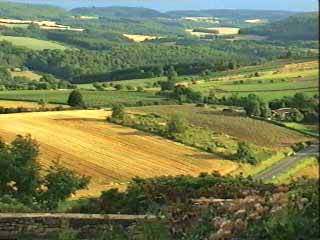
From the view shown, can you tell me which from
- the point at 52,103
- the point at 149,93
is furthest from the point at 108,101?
the point at 149,93

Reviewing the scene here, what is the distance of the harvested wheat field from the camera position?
3303 cm

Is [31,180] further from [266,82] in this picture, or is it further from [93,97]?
[266,82]

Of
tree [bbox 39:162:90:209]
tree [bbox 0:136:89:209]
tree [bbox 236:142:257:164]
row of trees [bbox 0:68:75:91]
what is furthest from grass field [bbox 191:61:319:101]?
tree [bbox 0:136:89:209]

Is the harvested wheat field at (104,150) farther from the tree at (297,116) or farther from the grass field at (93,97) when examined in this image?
the grass field at (93,97)

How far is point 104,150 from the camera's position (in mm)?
37406

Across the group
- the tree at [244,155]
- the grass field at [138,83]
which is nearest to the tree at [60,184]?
the tree at [244,155]

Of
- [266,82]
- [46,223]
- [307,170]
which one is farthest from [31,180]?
[266,82]

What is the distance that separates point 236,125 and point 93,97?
17109 mm

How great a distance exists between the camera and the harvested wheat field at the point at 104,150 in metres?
33.0

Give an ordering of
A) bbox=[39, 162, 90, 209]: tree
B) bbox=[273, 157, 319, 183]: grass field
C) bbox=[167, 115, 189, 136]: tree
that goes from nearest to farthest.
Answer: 1. bbox=[273, 157, 319, 183]: grass field
2. bbox=[39, 162, 90, 209]: tree
3. bbox=[167, 115, 189, 136]: tree

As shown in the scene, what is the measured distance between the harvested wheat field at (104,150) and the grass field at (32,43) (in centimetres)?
7191

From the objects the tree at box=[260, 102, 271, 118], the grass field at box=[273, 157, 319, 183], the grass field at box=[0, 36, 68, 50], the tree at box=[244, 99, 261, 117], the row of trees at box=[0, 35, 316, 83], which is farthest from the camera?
the grass field at box=[0, 36, 68, 50]

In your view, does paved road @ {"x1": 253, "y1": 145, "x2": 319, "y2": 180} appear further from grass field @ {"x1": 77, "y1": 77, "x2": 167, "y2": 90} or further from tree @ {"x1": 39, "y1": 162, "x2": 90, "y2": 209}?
grass field @ {"x1": 77, "y1": 77, "x2": 167, "y2": 90}

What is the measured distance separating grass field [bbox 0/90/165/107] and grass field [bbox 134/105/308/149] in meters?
4.74
